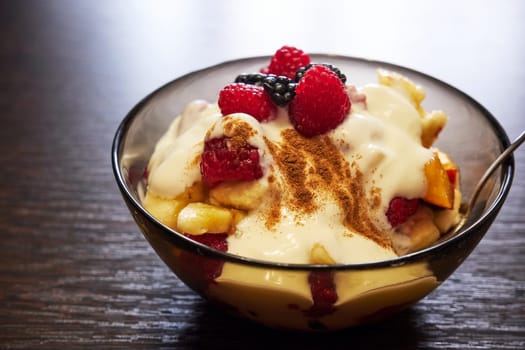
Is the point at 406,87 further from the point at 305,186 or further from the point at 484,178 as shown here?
the point at 305,186

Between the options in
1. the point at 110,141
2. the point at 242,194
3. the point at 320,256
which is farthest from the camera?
the point at 110,141

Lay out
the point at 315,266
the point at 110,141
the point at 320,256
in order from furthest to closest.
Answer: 1. the point at 110,141
2. the point at 320,256
3. the point at 315,266

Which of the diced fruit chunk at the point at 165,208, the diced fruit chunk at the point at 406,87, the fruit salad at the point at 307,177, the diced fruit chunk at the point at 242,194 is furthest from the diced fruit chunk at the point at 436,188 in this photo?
the diced fruit chunk at the point at 165,208

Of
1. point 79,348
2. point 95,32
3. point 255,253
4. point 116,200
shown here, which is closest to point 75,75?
point 95,32

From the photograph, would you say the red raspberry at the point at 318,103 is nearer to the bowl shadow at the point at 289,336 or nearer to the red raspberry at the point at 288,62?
the red raspberry at the point at 288,62

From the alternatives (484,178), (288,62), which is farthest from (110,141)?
(484,178)

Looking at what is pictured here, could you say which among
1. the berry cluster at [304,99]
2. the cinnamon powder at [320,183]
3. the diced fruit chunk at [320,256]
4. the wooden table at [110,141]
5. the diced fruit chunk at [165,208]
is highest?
the berry cluster at [304,99]

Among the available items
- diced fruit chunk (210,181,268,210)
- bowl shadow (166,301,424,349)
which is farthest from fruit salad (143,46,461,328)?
bowl shadow (166,301,424,349)

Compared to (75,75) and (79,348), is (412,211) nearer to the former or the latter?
(79,348)
